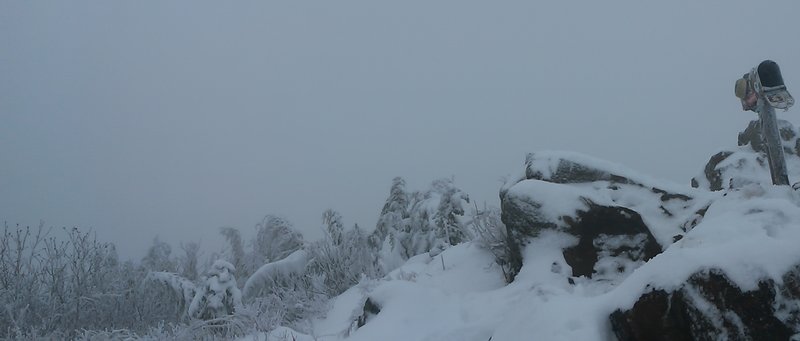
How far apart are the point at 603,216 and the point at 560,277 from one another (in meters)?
0.91

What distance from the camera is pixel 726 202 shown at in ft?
14.9

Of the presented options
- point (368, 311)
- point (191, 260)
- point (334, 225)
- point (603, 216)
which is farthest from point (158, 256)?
point (603, 216)

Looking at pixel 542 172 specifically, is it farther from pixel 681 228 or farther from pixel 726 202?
pixel 726 202

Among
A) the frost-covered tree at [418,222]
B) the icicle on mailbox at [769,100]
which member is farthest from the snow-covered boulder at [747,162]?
the frost-covered tree at [418,222]

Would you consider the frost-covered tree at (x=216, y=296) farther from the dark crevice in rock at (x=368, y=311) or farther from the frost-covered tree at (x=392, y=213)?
the frost-covered tree at (x=392, y=213)

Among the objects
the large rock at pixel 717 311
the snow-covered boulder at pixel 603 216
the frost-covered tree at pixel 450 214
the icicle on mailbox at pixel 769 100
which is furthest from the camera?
the frost-covered tree at pixel 450 214

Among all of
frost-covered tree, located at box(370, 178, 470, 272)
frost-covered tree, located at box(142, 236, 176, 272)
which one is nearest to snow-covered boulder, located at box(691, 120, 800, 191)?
frost-covered tree, located at box(370, 178, 470, 272)

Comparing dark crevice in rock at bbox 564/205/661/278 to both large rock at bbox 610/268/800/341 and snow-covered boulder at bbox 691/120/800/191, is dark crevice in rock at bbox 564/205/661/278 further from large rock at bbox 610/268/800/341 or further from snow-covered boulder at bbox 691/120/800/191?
snow-covered boulder at bbox 691/120/800/191

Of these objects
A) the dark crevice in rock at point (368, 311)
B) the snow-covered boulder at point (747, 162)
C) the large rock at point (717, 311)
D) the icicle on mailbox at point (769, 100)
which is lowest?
the dark crevice in rock at point (368, 311)

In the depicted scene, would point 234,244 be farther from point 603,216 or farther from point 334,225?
point 603,216

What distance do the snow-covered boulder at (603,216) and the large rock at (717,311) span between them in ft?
8.45

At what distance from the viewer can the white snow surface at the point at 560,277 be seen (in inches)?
118

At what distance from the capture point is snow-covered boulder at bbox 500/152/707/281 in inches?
224

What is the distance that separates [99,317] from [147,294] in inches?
52.3
